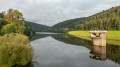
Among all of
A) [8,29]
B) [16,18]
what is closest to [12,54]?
[8,29]

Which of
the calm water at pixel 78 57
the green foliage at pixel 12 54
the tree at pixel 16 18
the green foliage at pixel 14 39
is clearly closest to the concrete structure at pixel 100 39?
the calm water at pixel 78 57

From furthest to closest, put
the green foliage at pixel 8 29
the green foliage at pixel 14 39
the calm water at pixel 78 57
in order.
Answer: the green foliage at pixel 8 29
the green foliage at pixel 14 39
the calm water at pixel 78 57

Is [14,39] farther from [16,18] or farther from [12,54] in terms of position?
[16,18]

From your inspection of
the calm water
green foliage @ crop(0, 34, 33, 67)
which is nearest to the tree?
the calm water

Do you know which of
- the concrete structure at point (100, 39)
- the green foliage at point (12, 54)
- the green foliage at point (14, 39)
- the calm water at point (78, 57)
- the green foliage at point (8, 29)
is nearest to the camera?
the green foliage at point (12, 54)

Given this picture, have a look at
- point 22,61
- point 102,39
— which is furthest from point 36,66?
point 102,39

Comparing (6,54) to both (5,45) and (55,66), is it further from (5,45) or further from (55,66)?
(55,66)

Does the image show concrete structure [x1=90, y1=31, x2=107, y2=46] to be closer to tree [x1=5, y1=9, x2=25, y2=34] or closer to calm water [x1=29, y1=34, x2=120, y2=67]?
calm water [x1=29, y1=34, x2=120, y2=67]

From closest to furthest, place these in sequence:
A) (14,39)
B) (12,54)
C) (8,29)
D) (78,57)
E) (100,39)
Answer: (12,54)
(14,39)
(78,57)
(100,39)
(8,29)

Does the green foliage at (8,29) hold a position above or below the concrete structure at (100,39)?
above

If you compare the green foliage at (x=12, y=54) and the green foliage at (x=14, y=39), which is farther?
the green foliage at (x=14, y=39)

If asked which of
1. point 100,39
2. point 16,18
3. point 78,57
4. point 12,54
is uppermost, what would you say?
point 16,18

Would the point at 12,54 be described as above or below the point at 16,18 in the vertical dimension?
below

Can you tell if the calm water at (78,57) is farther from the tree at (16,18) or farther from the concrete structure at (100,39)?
the tree at (16,18)
